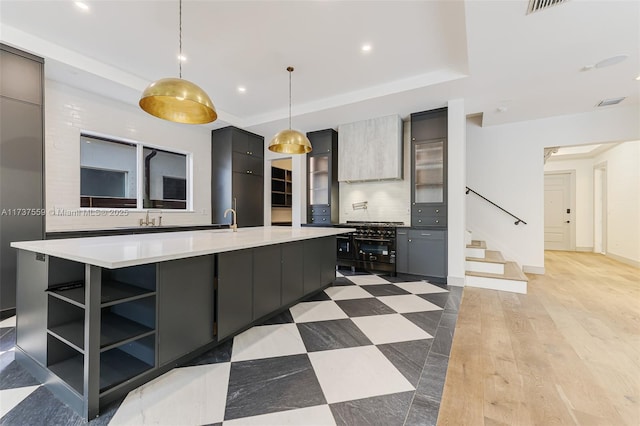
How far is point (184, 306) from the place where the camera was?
68.7 inches

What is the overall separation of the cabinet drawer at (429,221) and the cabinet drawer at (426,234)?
0.44 ft

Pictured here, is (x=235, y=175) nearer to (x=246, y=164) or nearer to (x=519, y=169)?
(x=246, y=164)

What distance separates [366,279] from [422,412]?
9.23 feet

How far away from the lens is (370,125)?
483 cm

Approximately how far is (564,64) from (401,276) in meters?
3.42

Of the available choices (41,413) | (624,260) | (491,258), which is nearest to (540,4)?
(491,258)

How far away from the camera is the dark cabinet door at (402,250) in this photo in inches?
172

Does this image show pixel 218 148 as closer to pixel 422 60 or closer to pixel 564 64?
pixel 422 60

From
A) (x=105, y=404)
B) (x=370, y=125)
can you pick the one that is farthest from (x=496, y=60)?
(x=105, y=404)

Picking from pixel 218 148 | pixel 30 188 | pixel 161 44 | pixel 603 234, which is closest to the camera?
pixel 30 188

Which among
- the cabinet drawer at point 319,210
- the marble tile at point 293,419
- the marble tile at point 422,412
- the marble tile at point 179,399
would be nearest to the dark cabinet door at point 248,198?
the cabinet drawer at point 319,210

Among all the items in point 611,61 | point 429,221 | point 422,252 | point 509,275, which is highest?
point 611,61

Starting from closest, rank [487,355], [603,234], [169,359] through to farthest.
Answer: [169,359] < [487,355] < [603,234]

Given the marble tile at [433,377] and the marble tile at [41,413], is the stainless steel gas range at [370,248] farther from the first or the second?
the marble tile at [41,413]
